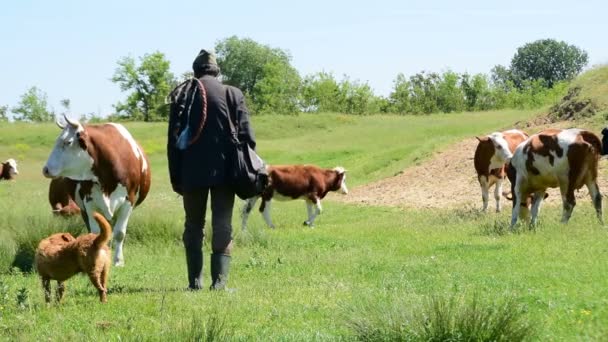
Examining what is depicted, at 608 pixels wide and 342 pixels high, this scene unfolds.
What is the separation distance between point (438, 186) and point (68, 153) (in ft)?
59.1

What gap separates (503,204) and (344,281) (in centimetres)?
1446

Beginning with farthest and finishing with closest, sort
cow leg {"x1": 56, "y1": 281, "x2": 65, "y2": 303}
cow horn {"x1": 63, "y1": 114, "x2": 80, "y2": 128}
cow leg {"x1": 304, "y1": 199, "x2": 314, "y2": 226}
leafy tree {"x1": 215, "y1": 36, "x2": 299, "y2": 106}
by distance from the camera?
leafy tree {"x1": 215, "y1": 36, "x2": 299, "y2": 106} < cow leg {"x1": 304, "y1": 199, "x2": 314, "y2": 226} < cow horn {"x1": 63, "y1": 114, "x2": 80, "y2": 128} < cow leg {"x1": 56, "y1": 281, "x2": 65, "y2": 303}

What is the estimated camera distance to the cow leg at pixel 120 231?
1330 cm

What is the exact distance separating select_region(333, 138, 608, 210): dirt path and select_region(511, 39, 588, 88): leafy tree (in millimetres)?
120902

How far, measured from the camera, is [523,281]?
32.4 feet

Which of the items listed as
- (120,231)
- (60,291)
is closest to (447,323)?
(60,291)

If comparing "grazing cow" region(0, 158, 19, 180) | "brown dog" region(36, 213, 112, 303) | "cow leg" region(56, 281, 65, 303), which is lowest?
"grazing cow" region(0, 158, 19, 180)

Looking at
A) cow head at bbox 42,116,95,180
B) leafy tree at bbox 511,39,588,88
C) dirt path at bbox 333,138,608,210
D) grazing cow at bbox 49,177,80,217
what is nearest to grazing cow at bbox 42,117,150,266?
cow head at bbox 42,116,95,180

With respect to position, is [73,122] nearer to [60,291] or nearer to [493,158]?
[60,291]

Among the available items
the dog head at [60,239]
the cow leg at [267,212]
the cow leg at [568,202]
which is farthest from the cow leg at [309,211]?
the dog head at [60,239]

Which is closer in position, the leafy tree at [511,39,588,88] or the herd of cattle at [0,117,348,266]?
the herd of cattle at [0,117,348,266]

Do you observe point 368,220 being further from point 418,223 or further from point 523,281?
point 523,281

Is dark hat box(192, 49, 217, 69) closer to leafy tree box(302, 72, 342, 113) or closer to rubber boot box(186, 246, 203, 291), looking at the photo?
rubber boot box(186, 246, 203, 291)

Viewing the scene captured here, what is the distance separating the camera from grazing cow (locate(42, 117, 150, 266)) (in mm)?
13094
